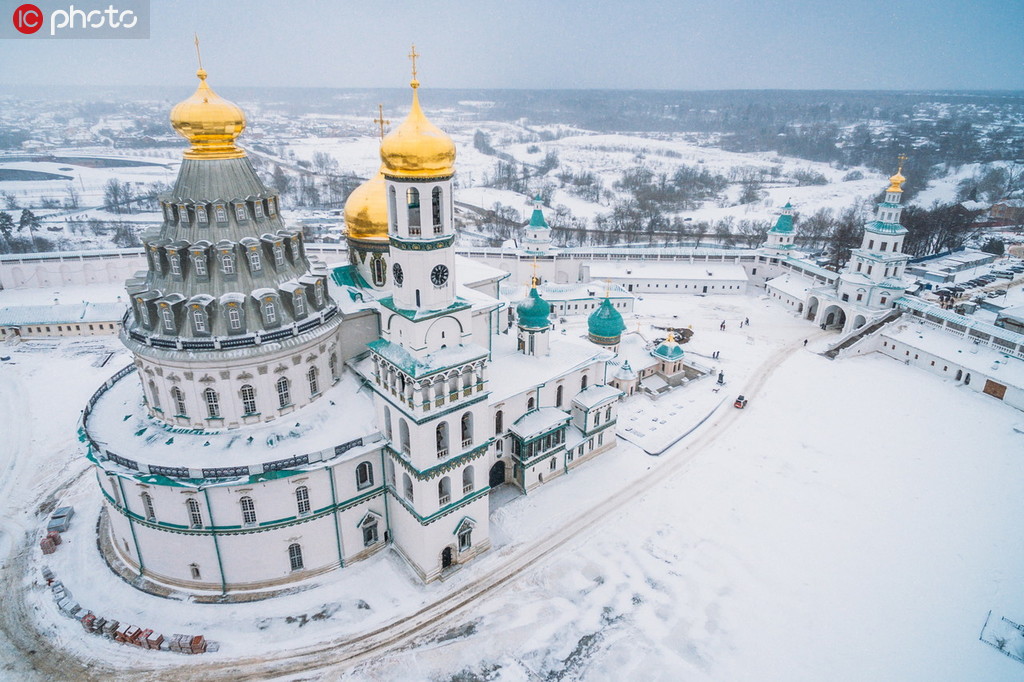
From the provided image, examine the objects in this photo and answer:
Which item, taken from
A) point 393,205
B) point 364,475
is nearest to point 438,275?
point 393,205

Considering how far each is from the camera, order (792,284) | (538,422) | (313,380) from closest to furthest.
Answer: (313,380) → (538,422) → (792,284)

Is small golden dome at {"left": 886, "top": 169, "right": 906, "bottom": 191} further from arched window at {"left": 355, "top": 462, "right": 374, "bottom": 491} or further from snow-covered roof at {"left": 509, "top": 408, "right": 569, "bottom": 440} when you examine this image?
arched window at {"left": 355, "top": 462, "right": 374, "bottom": 491}

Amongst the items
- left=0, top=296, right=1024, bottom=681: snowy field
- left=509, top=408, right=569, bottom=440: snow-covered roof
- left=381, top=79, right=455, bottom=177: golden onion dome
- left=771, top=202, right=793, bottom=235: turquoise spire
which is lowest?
left=0, top=296, right=1024, bottom=681: snowy field

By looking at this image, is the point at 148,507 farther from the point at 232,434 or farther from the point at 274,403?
the point at 274,403

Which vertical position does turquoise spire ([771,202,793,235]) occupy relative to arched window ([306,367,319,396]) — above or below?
above

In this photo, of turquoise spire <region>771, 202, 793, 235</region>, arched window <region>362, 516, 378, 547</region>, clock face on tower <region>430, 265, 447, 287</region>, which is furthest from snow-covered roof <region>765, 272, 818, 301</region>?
arched window <region>362, 516, 378, 547</region>

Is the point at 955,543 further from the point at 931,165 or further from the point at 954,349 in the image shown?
the point at 931,165

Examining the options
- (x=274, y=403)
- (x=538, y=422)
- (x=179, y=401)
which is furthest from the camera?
(x=538, y=422)
